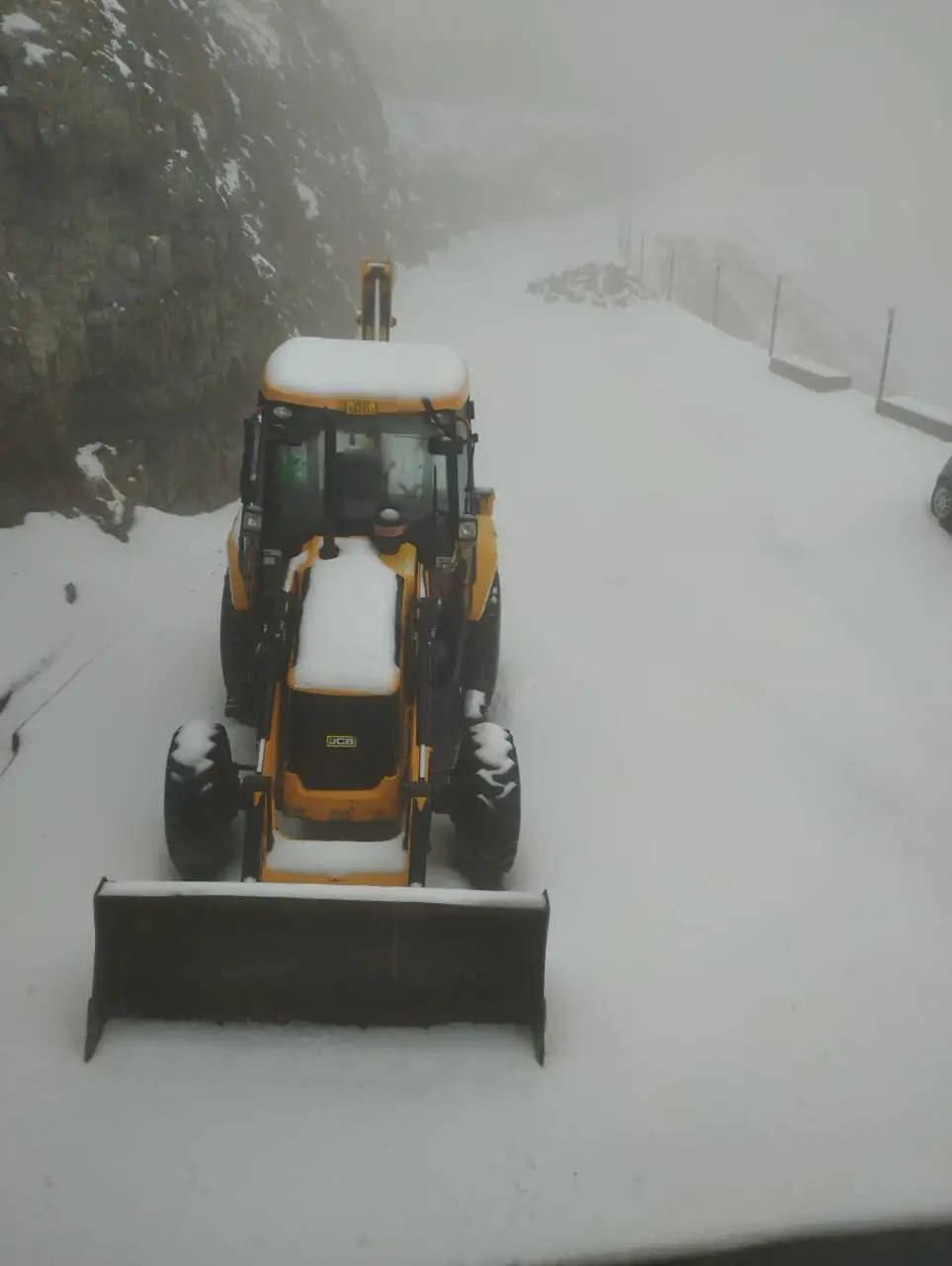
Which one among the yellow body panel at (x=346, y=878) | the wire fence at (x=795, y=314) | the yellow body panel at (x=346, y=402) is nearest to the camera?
the yellow body panel at (x=346, y=878)

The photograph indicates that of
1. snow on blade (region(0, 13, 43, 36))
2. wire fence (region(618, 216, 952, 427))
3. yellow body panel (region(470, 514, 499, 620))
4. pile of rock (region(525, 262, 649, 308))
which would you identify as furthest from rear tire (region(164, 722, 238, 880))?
wire fence (region(618, 216, 952, 427))

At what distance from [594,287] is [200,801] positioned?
27.5 meters

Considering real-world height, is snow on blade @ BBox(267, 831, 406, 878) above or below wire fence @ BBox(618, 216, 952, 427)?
above

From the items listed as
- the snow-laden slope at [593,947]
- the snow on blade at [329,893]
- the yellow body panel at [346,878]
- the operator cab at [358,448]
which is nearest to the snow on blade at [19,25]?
the snow-laden slope at [593,947]

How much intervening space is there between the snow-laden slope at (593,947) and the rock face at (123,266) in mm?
884

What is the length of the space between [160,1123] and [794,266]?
70241 mm

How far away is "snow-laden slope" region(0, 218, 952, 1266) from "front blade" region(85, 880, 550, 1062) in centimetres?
15

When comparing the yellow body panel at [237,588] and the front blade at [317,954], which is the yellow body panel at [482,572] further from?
the front blade at [317,954]

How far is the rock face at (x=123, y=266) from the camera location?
32.2 ft

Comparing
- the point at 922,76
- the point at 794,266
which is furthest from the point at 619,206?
the point at 922,76

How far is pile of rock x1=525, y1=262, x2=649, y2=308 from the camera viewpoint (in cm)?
2917

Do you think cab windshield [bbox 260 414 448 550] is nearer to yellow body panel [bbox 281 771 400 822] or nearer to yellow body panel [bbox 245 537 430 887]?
yellow body panel [bbox 245 537 430 887]

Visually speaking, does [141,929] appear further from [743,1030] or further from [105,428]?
[105,428]

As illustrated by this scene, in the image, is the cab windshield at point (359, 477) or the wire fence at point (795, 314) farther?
the wire fence at point (795, 314)
